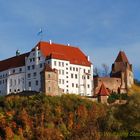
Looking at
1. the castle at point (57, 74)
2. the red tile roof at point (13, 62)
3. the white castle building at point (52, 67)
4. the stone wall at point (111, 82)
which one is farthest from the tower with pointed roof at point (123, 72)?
the red tile roof at point (13, 62)

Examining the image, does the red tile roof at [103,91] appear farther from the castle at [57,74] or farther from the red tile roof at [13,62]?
the red tile roof at [13,62]

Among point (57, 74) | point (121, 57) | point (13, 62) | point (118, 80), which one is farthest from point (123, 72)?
point (13, 62)

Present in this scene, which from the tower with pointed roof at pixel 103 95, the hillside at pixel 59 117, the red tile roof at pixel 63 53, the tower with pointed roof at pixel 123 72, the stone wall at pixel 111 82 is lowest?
the hillside at pixel 59 117

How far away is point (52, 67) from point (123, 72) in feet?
46.5

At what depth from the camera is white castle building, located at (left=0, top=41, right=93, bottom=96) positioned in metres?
99.7

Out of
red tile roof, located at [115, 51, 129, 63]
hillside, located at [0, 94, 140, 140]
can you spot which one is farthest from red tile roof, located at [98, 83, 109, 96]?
red tile roof, located at [115, 51, 129, 63]

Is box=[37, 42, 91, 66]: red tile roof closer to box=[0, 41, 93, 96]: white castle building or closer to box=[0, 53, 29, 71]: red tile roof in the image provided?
box=[0, 41, 93, 96]: white castle building

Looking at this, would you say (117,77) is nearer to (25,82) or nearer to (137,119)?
(25,82)

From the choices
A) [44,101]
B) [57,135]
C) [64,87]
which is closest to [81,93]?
[64,87]

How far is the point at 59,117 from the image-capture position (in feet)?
297

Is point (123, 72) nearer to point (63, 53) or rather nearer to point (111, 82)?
point (111, 82)

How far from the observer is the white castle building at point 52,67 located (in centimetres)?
9969

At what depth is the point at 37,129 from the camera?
8794 centimetres

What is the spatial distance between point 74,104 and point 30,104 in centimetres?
611
